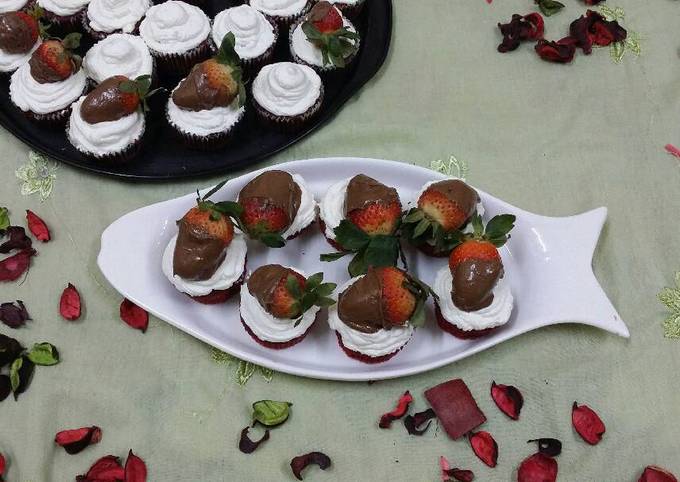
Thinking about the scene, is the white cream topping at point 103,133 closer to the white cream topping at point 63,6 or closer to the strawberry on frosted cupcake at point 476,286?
the white cream topping at point 63,6

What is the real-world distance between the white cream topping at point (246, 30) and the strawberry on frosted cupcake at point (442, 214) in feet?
2.38

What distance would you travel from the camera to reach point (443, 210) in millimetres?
1587

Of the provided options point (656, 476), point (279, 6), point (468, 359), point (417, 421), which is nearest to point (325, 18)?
point (279, 6)

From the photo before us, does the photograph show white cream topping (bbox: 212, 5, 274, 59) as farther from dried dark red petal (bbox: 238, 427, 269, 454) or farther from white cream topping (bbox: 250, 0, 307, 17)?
dried dark red petal (bbox: 238, 427, 269, 454)

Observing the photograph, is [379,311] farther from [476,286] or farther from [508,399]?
[508,399]

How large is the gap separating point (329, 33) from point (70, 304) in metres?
1.02

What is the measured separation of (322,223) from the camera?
1721mm

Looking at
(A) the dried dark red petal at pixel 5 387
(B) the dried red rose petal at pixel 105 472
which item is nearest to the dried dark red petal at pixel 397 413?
(B) the dried red rose petal at pixel 105 472

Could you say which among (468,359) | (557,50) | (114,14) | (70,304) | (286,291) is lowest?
(70,304)

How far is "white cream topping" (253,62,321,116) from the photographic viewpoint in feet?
6.06

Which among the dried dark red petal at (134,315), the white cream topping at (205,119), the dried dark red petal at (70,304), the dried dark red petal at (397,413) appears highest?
the white cream topping at (205,119)

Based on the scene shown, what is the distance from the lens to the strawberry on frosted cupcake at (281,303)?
1472 mm

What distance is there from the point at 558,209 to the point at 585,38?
2.06 ft

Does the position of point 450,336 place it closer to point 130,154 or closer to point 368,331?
point 368,331
